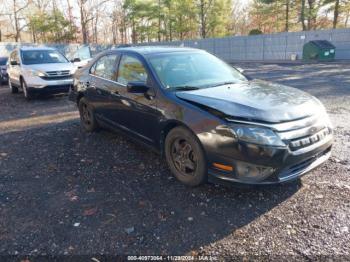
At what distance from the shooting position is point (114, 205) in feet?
10.6

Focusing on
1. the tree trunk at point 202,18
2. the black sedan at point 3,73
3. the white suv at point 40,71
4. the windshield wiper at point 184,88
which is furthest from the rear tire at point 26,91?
the tree trunk at point 202,18

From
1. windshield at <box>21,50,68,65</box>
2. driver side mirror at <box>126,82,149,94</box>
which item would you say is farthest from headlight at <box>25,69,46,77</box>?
driver side mirror at <box>126,82,149,94</box>

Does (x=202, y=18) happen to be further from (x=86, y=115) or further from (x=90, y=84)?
(x=90, y=84)

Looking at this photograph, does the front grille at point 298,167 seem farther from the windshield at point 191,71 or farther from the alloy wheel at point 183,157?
the windshield at point 191,71

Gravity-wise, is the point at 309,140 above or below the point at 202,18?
below

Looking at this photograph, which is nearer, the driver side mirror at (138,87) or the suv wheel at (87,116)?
the driver side mirror at (138,87)

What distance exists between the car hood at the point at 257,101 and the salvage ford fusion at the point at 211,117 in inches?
0.4

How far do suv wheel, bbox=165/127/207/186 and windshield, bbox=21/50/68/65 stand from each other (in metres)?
8.01

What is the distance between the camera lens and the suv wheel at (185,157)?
3229mm

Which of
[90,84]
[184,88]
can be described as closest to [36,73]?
[90,84]

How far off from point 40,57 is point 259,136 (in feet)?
30.7

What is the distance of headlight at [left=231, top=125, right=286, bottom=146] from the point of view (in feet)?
9.24

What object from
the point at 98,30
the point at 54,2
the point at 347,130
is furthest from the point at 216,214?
the point at 98,30

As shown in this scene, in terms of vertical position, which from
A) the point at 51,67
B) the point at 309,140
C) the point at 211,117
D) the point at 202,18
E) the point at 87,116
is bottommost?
the point at 87,116
